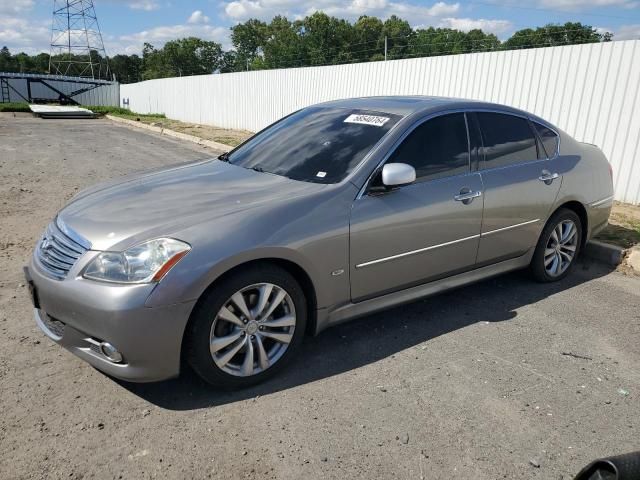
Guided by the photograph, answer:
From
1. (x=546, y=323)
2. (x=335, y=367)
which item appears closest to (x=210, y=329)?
(x=335, y=367)

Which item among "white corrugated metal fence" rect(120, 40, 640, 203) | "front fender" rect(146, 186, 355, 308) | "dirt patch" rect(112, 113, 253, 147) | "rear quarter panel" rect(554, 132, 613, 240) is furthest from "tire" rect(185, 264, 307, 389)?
"dirt patch" rect(112, 113, 253, 147)

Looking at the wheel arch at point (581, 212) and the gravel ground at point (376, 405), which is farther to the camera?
the wheel arch at point (581, 212)

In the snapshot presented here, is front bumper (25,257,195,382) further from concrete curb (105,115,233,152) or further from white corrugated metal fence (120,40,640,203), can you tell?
concrete curb (105,115,233,152)

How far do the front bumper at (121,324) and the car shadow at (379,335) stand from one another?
11.7 inches

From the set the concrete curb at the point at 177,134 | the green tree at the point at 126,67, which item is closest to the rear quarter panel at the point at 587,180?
the concrete curb at the point at 177,134

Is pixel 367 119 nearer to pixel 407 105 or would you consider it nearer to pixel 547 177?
pixel 407 105

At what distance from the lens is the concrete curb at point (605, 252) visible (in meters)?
5.56

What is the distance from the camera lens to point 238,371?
316cm

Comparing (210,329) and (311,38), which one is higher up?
(311,38)

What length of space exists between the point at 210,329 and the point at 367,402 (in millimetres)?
1005

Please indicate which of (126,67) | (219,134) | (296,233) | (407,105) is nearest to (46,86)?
(219,134)

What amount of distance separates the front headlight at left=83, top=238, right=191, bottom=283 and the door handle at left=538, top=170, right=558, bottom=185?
320cm

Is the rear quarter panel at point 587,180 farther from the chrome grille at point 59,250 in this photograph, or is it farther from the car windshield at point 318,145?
the chrome grille at point 59,250

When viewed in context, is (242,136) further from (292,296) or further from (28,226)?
(292,296)
